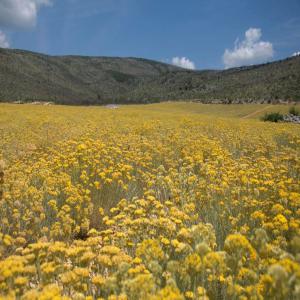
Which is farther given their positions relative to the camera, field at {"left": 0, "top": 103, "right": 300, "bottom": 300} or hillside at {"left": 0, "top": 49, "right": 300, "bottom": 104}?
hillside at {"left": 0, "top": 49, "right": 300, "bottom": 104}

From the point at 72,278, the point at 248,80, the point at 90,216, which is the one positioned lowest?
the point at 90,216

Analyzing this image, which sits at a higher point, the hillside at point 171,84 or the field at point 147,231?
the hillside at point 171,84

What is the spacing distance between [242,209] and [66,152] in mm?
4706

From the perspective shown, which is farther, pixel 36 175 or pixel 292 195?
pixel 36 175

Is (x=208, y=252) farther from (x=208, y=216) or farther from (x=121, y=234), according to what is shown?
(x=208, y=216)

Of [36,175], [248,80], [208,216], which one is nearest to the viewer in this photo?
[208,216]

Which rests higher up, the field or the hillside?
the hillside

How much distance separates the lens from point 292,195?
15.6 feet

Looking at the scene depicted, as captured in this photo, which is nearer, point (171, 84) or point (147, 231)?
point (147, 231)

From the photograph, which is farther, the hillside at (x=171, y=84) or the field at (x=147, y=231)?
the hillside at (x=171, y=84)

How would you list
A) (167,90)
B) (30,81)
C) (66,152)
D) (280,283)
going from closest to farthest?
(280,283)
(66,152)
(167,90)
(30,81)

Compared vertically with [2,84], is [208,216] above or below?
below

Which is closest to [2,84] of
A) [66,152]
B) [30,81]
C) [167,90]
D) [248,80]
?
[30,81]

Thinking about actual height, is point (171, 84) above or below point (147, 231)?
above
